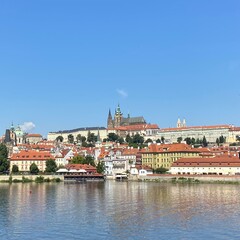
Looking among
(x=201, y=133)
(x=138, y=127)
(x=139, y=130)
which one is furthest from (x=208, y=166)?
(x=138, y=127)

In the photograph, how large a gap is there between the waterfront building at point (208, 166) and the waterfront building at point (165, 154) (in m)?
7.72

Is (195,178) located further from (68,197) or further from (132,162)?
(68,197)

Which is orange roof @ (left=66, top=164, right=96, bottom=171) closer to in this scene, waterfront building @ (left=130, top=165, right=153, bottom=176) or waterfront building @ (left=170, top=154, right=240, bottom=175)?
waterfront building @ (left=130, top=165, right=153, bottom=176)

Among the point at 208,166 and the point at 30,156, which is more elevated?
the point at 30,156

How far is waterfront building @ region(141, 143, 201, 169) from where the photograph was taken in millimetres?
89062

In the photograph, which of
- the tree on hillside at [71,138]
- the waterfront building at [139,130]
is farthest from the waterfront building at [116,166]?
the waterfront building at [139,130]

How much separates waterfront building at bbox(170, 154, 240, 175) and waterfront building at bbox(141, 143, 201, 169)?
7720mm

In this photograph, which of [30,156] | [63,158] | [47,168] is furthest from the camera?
[63,158]

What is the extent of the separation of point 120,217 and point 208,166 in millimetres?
46616

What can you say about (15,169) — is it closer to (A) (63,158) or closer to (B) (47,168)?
(B) (47,168)

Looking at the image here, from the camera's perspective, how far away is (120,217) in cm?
3244

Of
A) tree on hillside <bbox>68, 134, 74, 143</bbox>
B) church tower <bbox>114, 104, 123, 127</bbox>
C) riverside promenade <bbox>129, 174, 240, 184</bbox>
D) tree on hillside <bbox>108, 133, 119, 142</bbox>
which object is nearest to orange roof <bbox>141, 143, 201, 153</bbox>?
riverside promenade <bbox>129, 174, 240, 184</bbox>

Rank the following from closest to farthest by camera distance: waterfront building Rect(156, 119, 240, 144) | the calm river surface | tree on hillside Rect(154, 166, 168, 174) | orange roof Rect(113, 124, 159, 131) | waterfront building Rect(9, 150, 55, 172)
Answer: the calm river surface < tree on hillside Rect(154, 166, 168, 174) < waterfront building Rect(9, 150, 55, 172) < waterfront building Rect(156, 119, 240, 144) < orange roof Rect(113, 124, 159, 131)

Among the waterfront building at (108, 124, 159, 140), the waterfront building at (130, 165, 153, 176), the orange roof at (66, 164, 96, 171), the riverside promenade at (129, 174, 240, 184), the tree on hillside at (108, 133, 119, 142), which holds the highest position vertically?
the waterfront building at (108, 124, 159, 140)
